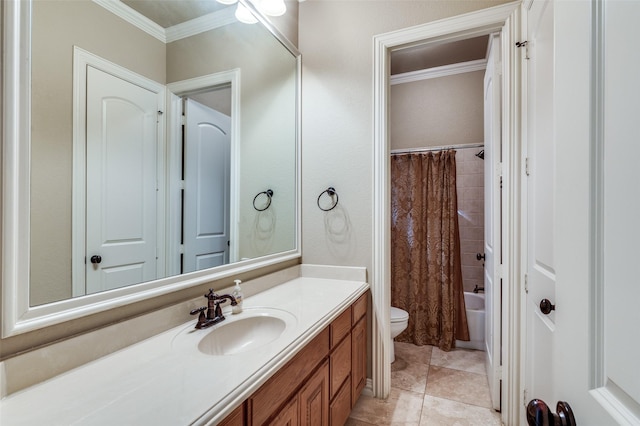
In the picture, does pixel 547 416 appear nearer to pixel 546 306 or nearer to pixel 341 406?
pixel 546 306

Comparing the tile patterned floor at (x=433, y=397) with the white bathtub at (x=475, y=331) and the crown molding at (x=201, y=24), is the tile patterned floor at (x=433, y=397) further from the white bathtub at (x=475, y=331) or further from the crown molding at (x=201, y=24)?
the crown molding at (x=201, y=24)

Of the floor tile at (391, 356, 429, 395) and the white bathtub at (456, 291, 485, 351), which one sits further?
the white bathtub at (456, 291, 485, 351)

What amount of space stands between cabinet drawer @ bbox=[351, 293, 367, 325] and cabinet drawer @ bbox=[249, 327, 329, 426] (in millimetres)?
392

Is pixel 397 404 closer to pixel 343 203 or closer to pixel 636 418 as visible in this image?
pixel 343 203

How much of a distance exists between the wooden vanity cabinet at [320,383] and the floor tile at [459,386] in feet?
1.90

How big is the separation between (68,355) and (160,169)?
67 centimetres

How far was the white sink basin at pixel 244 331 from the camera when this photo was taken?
1132 mm

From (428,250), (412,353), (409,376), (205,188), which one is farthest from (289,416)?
(428,250)

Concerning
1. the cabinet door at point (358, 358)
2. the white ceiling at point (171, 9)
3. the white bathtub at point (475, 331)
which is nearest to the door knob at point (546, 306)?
the cabinet door at point (358, 358)

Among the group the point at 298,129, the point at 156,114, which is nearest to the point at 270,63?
the point at 298,129

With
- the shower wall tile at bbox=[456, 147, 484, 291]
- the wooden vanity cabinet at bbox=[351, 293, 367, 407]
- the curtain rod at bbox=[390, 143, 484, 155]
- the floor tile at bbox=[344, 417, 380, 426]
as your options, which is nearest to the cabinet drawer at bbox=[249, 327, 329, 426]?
the wooden vanity cabinet at bbox=[351, 293, 367, 407]

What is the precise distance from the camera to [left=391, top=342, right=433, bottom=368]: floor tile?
2480 mm

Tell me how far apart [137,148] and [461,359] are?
2.74m

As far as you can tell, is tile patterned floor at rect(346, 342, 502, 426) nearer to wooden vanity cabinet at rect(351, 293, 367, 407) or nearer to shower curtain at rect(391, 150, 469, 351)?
wooden vanity cabinet at rect(351, 293, 367, 407)
